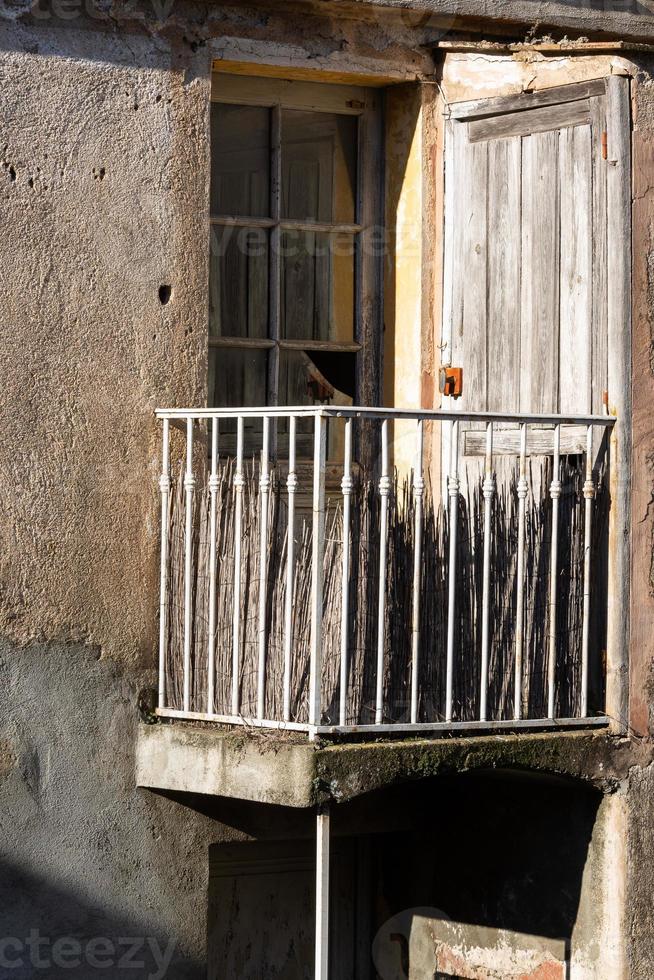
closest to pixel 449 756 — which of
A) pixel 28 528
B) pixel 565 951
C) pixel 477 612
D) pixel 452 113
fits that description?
pixel 477 612

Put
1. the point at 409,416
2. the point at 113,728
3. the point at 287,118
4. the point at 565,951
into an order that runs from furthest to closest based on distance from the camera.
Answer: the point at 287,118, the point at 565,951, the point at 113,728, the point at 409,416

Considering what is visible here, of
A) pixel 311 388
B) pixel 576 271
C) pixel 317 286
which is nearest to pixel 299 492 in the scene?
pixel 311 388

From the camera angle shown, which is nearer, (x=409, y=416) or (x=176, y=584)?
(x=409, y=416)

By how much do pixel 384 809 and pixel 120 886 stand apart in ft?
4.47

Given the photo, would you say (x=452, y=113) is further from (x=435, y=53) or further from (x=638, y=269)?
(x=638, y=269)

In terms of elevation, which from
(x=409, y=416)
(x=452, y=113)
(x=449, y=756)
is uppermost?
(x=452, y=113)

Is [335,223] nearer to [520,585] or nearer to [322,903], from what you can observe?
[520,585]

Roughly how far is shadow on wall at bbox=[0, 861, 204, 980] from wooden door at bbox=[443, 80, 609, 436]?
2.31 meters

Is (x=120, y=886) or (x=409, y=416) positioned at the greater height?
(x=409, y=416)

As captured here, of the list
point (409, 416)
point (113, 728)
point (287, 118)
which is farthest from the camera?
point (287, 118)

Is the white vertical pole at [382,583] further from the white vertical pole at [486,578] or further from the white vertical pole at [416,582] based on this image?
the white vertical pole at [486,578]

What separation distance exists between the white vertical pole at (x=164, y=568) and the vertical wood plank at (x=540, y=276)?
4.69ft

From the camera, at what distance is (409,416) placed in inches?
197

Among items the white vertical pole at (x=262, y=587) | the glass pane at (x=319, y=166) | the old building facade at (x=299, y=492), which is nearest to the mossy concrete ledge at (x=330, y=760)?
the old building facade at (x=299, y=492)
